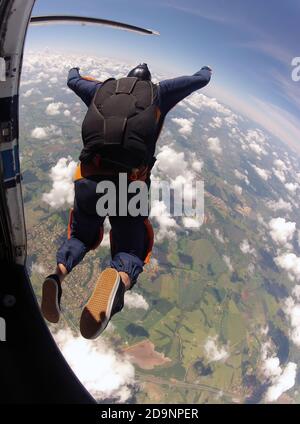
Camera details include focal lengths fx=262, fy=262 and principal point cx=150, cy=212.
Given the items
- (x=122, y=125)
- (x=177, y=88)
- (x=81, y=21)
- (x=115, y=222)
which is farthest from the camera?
A: (x=81, y=21)

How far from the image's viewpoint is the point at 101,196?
1795mm

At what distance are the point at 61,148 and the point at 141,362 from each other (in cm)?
5543

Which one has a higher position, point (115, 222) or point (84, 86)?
point (84, 86)

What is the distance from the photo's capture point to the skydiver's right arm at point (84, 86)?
200 centimetres

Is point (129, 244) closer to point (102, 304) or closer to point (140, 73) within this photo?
point (102, 304)

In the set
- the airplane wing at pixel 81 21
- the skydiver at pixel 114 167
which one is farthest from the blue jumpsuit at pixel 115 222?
the airplane wing at pixel 81 21

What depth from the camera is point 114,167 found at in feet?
5.70

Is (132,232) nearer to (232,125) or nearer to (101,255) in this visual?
(101,255)

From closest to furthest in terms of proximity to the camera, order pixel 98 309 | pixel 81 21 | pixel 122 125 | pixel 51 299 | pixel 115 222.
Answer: pixel 98 309, pixel 122 125, pixel 51 299, pixel 115 222, pixel 81 21

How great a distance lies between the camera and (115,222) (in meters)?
1.86

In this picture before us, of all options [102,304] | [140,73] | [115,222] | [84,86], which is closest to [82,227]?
[115,222]

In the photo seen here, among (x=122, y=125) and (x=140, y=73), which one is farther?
(x=140, y=73)

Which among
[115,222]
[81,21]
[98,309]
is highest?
[81,21]

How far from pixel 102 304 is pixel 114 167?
2.82 feet
